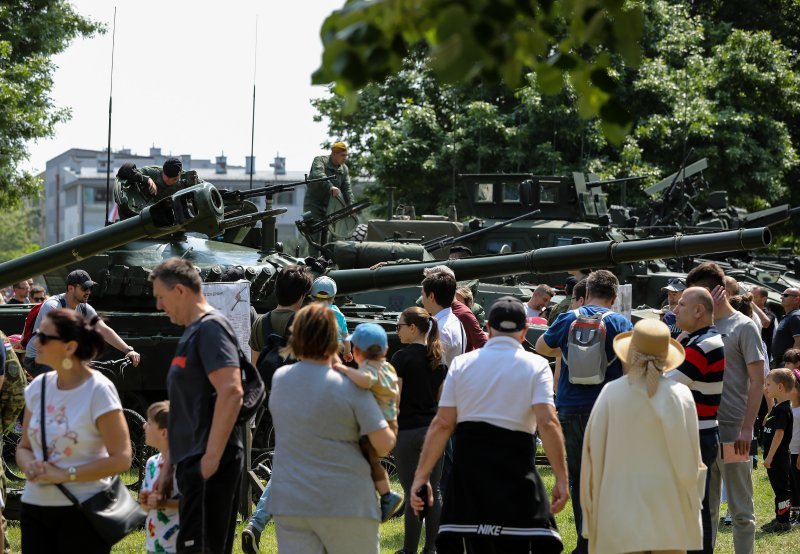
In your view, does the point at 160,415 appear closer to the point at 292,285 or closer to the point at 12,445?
the point at 292,285

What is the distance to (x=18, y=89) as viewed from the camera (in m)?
24.0

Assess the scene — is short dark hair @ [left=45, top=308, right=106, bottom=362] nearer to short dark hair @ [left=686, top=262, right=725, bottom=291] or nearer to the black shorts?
the black shorts

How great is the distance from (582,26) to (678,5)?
112 feet

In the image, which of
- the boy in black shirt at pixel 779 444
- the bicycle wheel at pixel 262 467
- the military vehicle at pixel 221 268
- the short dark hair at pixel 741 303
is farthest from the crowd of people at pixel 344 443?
the short dark hair at pixel 741 303

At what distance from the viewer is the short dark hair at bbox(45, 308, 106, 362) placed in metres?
6.23

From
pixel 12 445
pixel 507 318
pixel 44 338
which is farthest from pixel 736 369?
pixel 12 445

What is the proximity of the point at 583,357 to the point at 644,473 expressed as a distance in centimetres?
199

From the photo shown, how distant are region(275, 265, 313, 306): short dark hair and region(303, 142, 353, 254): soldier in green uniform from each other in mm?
6491

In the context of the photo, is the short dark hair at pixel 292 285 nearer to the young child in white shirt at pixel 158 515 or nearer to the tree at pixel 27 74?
the young child in white shirt at pixel 158 515

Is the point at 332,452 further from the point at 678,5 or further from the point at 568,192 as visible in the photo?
the point at 678,5

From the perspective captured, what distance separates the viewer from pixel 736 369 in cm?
856

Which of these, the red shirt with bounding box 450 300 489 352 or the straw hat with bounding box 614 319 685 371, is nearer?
the straw hat with bounding box 614 319 685 371

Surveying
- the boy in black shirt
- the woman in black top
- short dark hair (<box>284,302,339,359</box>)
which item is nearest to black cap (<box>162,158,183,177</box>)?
the woman in black top

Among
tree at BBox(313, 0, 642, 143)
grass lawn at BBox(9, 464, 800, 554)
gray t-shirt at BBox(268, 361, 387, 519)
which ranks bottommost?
grass lawn at BBox(9, 464, 800, 554)
